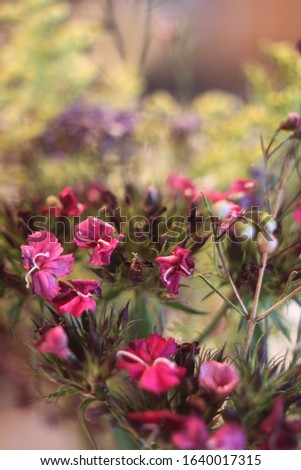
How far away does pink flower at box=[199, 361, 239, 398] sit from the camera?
33cm

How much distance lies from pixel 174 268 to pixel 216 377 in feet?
0.25

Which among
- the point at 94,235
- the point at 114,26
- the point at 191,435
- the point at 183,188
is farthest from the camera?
the point at 114,26

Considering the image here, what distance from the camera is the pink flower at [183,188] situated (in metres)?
0.49

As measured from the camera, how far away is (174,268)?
1.24 feet

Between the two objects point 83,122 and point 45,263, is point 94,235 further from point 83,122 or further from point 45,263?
point 83,122

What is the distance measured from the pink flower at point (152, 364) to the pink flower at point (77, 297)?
0.04 m

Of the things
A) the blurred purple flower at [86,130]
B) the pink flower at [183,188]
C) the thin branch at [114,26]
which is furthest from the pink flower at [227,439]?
the thin branch at [114,26]

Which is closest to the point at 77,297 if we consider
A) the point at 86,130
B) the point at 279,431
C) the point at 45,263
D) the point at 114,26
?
the point at 45,263

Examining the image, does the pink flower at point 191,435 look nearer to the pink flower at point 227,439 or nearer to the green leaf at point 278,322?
the pink flower at point 227,439

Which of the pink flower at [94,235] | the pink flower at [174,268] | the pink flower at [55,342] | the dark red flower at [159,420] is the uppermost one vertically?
the pink flower at [94,235]

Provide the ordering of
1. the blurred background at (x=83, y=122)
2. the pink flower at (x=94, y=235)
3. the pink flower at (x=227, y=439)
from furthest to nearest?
the blurred background at (x=83, y=122)
the pink flower at (x=94, y=235)
the pink flower at (x=227, y=439)

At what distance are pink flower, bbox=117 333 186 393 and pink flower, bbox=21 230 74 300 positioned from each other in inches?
2.5

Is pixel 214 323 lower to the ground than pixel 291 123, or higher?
lower
